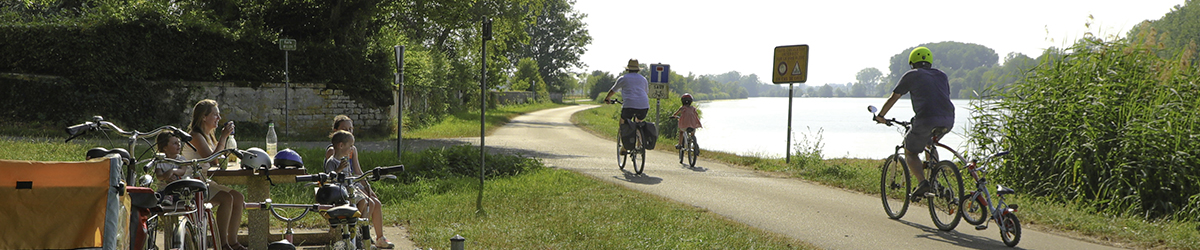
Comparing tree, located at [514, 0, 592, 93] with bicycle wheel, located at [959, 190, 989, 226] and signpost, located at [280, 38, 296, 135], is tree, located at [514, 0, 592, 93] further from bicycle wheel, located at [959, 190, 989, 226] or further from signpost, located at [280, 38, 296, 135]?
bicycle wheel, located at [959, 190, 989, 226]

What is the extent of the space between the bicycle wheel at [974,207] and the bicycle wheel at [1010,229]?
20 cm

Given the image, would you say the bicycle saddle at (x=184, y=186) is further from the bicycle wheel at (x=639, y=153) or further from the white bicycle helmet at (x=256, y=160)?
the bicycle wheel at (x=639, y=153)

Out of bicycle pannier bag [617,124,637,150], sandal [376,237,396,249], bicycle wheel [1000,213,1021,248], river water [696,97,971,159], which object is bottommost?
river water [696,97,971,159]

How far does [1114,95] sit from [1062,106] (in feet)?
1.60

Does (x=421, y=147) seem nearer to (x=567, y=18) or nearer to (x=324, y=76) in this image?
(x=324, y=76)

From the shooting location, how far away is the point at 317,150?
11406 mm

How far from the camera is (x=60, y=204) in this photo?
104 inches

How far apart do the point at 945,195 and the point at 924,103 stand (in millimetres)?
764

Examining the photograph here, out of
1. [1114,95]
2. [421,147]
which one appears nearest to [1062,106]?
[1114,95]

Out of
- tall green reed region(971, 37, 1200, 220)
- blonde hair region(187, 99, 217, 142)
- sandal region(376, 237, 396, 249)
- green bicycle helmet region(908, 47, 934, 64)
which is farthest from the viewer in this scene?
tall green reed region(971, 37, 1200, 220)

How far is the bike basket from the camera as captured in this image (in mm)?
2594

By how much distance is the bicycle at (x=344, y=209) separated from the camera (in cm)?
295

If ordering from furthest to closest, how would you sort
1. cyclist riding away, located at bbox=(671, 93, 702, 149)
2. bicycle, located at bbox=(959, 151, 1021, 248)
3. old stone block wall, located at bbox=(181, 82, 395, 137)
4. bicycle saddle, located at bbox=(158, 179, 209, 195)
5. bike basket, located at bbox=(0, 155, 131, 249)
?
1. old stone block wall, located at bbox=(181, 82, 395, 137)
2. cyclist riding away, located at bbox=(671, 93, 702, 149)
3. bicycle, located at bbox=(959, 151, 1021, 248)
4. bicycle saddle, located at bbox=(158, 179, 209, 195)
5. bike basket, located at bbox=(0, 155, 131, 249)

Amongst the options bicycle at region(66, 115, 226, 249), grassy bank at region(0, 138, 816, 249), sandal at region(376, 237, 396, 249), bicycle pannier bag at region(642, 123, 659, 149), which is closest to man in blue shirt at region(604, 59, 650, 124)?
bicycle pannier bag at region(642, 123, 659, 149)
